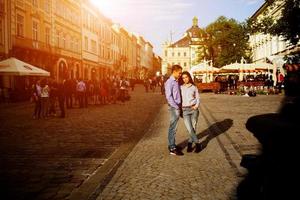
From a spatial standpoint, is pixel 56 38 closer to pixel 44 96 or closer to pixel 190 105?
pixel 44 96

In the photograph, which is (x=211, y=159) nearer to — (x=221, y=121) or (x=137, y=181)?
(x=137, y=181)

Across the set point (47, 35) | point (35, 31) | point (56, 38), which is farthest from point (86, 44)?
point (35, 31)

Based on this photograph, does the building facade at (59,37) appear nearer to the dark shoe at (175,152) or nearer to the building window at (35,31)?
the building window at (35,31)

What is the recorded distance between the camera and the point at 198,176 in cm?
623

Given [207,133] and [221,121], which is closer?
[207,133]

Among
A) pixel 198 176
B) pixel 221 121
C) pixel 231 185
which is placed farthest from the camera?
pixel 221 121

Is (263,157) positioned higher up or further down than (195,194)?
higher up

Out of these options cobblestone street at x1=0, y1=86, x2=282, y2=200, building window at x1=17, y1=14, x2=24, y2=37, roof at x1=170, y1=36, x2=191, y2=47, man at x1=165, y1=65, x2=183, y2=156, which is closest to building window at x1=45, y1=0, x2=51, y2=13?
building window at x1=17, y1=14, x2=24, y2=37

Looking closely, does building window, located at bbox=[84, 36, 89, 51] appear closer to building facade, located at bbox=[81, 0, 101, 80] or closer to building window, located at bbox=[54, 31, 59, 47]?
building facade, located at bbox=[81, 0, 101, 80]

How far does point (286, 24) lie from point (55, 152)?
14.1 m

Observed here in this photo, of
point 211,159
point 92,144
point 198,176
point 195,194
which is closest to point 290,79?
point 195,194

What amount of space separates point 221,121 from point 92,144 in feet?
19.4

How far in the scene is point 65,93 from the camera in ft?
70.3

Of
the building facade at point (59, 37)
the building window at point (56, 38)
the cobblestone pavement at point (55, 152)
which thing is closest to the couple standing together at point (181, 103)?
the cobblestone pavement at point (55, 152)
